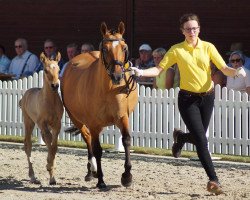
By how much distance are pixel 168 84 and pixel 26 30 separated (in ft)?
21.7

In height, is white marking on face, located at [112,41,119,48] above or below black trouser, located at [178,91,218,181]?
above

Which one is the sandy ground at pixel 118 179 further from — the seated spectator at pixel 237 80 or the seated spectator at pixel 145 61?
the seated spectator at pixel 145 61

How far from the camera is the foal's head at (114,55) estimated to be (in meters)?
10.3

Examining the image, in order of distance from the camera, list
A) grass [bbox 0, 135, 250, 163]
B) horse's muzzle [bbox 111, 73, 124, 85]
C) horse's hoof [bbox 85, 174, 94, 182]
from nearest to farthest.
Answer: horse's muzzle [bbox 111, 73, 124, 85]
horse's hoof [bbox 85, 174, 94, 182]
grass [bbox 0, 135, 250, 163]

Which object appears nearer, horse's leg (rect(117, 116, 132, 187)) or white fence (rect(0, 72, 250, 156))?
horse's leg (rect(117, 116, 132, 187))

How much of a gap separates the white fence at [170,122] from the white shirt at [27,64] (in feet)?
3.30

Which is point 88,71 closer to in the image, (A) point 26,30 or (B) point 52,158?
(B) point 52,158

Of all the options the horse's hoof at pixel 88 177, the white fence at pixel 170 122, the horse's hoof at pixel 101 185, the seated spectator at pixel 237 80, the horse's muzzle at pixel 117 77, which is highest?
the seated spectator at pixel 237 80

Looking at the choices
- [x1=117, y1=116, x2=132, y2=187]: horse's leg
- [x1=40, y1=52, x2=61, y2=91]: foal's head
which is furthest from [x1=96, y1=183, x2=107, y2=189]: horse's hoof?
[x1=40, y1=52, x2=61, y2=91]: foal's head

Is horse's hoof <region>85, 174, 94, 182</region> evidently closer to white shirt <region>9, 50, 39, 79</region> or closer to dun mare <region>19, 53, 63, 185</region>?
dun mare <region>19, 53, 63, 185</region>

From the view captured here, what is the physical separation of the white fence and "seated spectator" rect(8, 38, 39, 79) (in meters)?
1.01

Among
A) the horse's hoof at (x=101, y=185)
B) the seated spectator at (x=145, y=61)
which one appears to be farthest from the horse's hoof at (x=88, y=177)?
the seated spectator at (x=145, y=61)

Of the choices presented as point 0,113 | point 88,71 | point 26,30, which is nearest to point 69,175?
point 88,71

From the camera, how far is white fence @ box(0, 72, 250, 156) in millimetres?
14984
